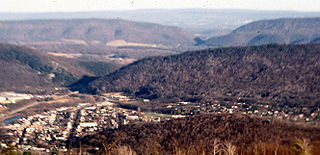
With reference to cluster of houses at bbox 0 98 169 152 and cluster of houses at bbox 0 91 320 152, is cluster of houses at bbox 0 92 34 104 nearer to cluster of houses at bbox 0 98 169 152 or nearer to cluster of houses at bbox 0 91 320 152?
cluster of houses at bbox 0 98 169 152

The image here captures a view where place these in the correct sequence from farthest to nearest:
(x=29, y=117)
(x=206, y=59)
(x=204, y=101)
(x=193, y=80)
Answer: (x=206, y=59), (x=193, y=80), (x=204, y=101), (x=29, y=117)

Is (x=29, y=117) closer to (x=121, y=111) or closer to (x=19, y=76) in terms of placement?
(x=121, y=111)

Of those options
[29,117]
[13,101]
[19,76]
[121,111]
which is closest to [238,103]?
[121,111]

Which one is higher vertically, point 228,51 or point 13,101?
point 228,51

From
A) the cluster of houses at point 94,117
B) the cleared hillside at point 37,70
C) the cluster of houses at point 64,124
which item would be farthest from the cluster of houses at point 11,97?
the cluster of houses at point 94,117

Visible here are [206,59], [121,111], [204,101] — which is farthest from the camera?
[206,59]
